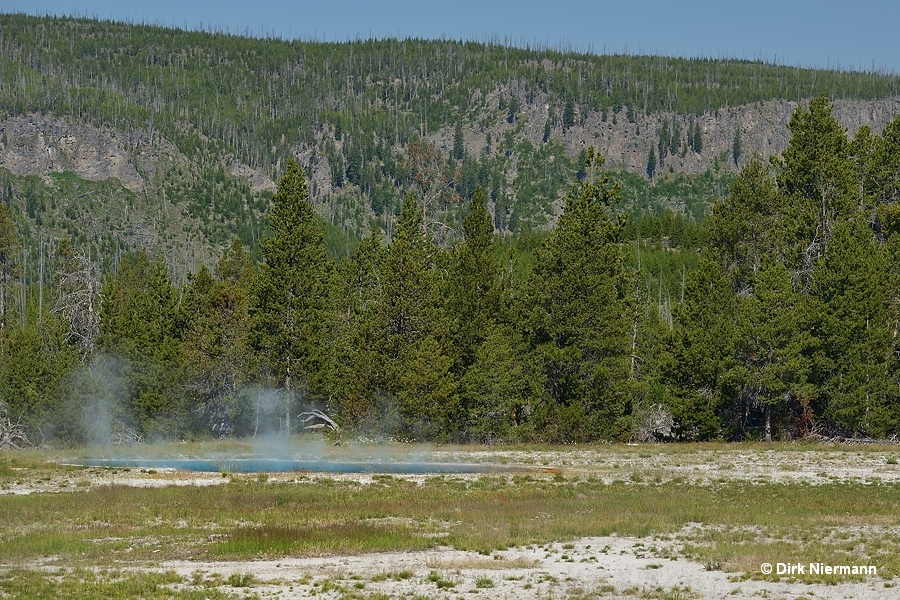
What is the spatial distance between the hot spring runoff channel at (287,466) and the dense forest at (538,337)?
12070mm

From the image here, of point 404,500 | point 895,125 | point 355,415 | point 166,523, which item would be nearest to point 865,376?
point 895,125

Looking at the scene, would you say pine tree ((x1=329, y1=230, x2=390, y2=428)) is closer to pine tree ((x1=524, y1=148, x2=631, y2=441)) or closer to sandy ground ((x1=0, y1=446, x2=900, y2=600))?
pine tree ((x1=524, y1=148, x2=631, y2=441))

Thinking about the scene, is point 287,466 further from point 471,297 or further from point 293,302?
point 293,302

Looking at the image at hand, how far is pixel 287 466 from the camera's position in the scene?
161ft

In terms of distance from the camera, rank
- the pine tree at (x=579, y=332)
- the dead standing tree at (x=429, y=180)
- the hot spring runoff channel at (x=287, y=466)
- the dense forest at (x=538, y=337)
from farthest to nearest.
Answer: the dead standing tree at (x=429, y=180) → the pine tree at (x=579, y=332) → the dense forest at (x=538, y=337) → the hot spring runoff channel at (x=287, y=466)

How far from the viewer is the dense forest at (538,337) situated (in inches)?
2386

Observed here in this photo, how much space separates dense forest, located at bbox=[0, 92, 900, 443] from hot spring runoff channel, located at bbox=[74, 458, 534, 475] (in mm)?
12070

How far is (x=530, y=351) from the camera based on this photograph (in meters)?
64.8

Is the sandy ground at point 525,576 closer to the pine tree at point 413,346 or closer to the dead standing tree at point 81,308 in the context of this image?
the pine tree at point 413,346

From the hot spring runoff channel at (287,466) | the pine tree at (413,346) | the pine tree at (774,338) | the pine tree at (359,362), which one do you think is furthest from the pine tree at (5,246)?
the pine tree at (774,338)

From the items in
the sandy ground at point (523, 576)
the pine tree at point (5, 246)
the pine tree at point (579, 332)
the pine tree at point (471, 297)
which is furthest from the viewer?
the pine tree at point (5, 246)

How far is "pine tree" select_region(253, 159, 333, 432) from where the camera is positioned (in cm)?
6975

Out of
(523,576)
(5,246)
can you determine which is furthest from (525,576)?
(5,246)

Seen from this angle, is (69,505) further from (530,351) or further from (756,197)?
(756,197)
